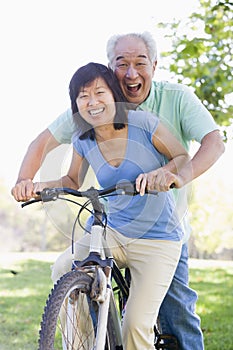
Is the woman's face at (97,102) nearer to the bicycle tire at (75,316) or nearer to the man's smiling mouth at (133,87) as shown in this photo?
the man's smiling mouth at (133,87)

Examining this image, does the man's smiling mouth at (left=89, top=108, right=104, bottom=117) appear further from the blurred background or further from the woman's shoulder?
the blurred background

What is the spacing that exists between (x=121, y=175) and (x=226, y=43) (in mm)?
4903

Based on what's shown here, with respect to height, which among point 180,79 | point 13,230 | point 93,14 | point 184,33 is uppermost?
point 93,14

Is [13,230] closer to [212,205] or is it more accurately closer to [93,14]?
[212,205]

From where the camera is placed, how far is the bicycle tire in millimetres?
2531

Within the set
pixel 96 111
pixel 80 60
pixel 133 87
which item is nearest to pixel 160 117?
pixel 133 87

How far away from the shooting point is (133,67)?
3.47 metres

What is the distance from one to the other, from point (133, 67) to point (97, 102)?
0.55 m

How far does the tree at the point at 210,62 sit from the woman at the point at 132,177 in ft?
11.5

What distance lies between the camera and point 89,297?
9.42ft

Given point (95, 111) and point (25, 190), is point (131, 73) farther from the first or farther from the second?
point (25, 190)

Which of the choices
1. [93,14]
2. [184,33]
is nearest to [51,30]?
[93,14]

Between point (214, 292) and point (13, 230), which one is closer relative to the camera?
point (214, 292)

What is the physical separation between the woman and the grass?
75.1 inches
